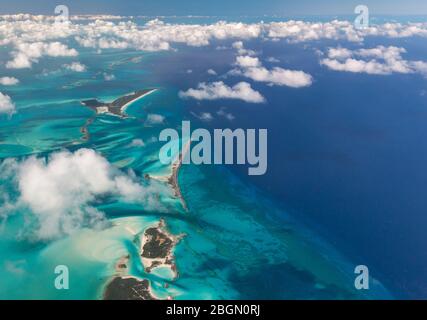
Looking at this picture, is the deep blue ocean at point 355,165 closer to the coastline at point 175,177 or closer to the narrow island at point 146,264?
the coastline at point 175,177

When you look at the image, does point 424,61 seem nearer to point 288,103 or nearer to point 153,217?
point 288,103

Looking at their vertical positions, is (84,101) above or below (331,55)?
below

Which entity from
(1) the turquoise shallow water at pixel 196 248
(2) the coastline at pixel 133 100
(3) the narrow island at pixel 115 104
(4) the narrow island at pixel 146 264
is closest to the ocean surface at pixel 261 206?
(1) the turquoise shallow water at pixel 196 248

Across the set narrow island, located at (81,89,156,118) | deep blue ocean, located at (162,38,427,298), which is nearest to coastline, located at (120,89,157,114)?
narrow island, located at (81,89,156,118)

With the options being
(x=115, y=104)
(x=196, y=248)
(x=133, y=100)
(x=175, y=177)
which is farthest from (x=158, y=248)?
(x=133, y=100)

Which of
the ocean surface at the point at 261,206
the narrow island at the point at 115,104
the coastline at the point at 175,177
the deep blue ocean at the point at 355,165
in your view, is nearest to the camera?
the ocean surface at the point at 261,206

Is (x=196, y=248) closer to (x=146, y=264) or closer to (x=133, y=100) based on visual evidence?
(x=146, y=264)
